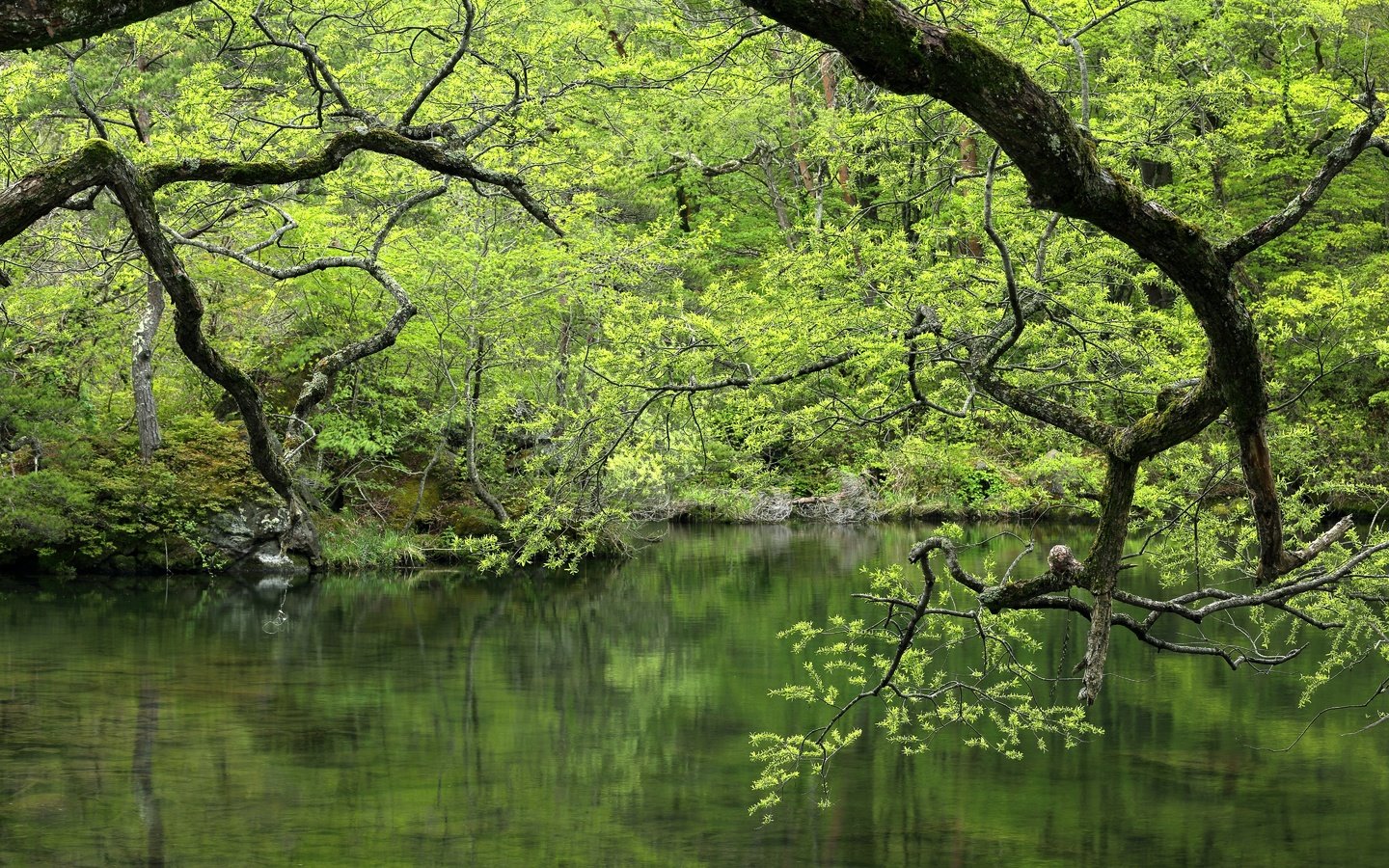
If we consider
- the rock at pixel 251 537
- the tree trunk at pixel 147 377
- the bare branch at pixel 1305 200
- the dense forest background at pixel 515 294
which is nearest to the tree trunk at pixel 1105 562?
the bare branch at pixel 1305 200

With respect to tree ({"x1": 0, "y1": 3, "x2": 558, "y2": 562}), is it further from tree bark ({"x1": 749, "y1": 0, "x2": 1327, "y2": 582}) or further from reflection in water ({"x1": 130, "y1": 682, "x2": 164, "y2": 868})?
reflection in water ({"x1": 130, "y1": 682, "x2": 164, "y2": 868})

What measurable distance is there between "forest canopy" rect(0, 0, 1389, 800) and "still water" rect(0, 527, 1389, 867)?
719mm

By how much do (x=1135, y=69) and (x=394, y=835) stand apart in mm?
13217

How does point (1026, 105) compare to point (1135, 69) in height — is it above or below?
below

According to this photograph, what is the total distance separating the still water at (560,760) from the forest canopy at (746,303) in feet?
2.36

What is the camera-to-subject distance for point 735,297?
45.8ft

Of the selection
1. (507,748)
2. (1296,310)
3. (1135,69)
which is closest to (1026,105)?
(507,748)

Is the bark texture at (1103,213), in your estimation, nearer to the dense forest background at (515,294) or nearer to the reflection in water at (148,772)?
the reflection in water at (148,772)

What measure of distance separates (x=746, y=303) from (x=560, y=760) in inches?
241

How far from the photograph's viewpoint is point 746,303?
14.3 meters

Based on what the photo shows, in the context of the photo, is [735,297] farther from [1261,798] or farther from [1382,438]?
[1382,438]

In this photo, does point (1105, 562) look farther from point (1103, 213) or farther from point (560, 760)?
point (560, 760)

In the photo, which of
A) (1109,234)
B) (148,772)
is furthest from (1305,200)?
(148,772)

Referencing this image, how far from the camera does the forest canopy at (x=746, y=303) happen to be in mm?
4824
